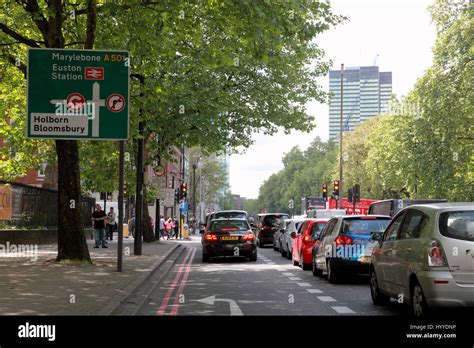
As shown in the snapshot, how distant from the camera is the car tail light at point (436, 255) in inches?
356

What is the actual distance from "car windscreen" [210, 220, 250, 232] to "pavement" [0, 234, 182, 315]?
3541 millimetres

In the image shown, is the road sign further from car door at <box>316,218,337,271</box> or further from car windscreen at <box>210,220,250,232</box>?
car windscreen at <box>210,220,250,232</box>

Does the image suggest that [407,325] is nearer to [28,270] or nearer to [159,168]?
[28,270]

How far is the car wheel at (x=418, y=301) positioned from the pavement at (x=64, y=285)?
412cm

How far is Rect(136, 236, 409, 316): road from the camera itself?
1121cm

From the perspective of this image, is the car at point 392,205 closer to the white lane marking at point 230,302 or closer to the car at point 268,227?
the car at point 268,227

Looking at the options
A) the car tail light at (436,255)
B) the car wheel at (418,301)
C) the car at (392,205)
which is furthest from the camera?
the car at (392,205)

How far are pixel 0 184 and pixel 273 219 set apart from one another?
635 inches

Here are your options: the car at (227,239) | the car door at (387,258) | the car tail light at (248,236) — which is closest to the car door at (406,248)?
the car door at (387,258)

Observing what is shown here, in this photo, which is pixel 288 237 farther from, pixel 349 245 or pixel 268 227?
pixel 349 245

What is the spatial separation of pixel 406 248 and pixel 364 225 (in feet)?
20.1

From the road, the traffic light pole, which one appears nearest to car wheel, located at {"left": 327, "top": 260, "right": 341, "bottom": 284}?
the road

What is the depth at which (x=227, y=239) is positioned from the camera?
2417cm

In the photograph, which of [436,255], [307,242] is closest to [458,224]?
[436,255]
